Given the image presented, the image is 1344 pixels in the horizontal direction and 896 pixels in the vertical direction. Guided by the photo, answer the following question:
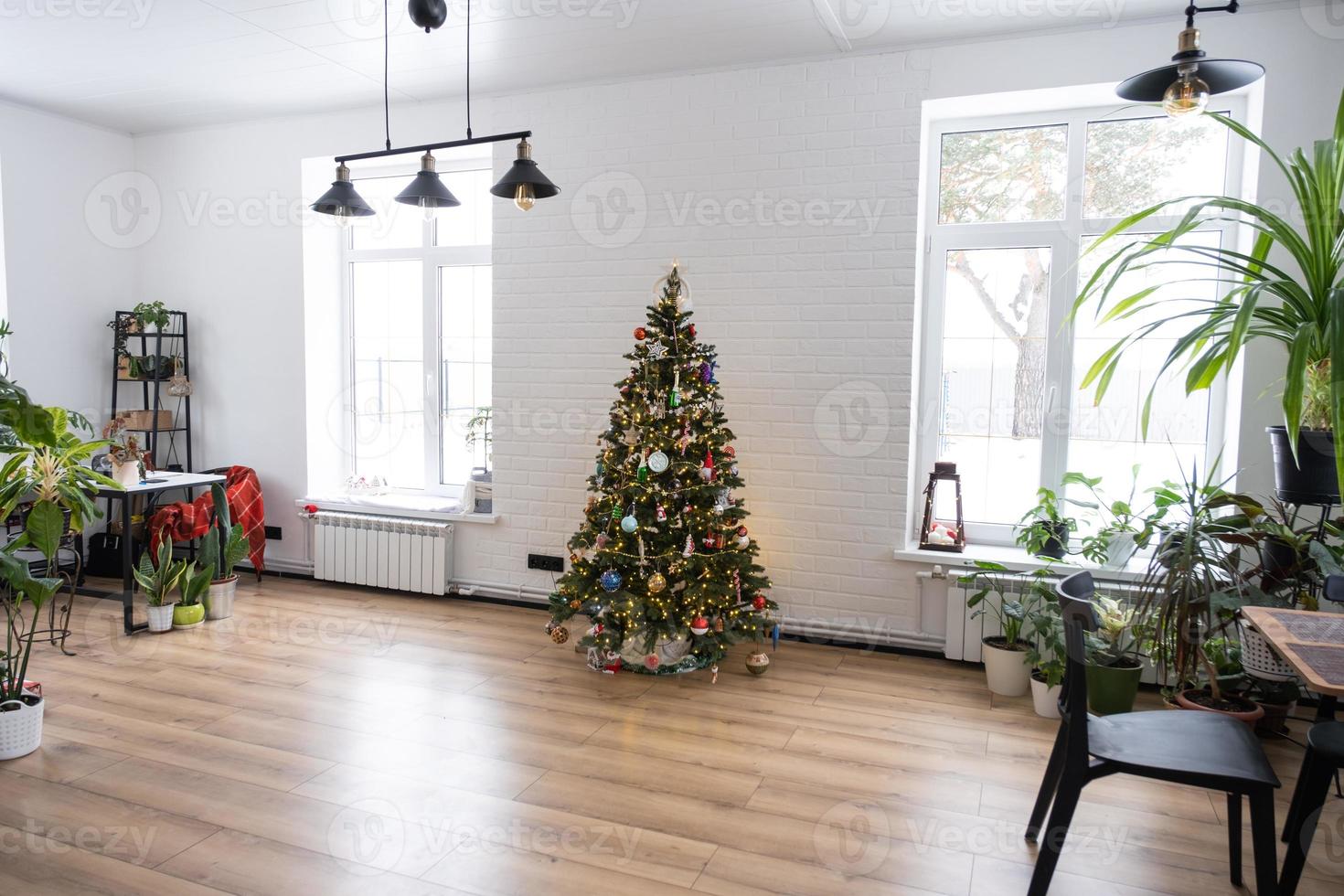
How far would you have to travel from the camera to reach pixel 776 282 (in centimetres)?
439

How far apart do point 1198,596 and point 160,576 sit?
480 centimetres

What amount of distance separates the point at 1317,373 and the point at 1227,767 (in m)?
1.47

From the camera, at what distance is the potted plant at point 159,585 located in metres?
4.48

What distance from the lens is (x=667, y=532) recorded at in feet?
12.9

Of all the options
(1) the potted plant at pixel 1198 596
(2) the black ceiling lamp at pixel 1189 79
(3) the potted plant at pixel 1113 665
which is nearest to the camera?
(2) the black ceiling lamp at pixel 1189 79

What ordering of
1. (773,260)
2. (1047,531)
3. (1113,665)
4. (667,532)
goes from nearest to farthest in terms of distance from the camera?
(1113,665)
(667,532)
(1047,531)
(773,260)

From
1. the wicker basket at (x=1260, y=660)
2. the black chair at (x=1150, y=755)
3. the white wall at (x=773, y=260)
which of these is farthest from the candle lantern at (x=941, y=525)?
the black chair at (x=1150, y=755)

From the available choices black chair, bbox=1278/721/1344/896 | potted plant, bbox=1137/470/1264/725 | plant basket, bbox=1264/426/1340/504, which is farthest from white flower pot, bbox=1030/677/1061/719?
black chair, bbox=1278/721/1344/896

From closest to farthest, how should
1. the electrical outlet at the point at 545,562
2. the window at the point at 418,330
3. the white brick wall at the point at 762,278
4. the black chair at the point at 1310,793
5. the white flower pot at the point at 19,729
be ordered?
the black chair at the point at 1310,793, the white flower pot at the point at 19,729, the white brick wall at the point at 762,278, the electrical outlet at the point at 545,562, the window at the point at 418,330

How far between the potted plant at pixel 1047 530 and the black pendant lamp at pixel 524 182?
105 inches

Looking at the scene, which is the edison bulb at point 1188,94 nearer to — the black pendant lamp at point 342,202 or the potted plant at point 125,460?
the black pendant lamp at point 342,202

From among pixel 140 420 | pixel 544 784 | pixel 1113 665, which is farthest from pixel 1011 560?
pixel 140 420

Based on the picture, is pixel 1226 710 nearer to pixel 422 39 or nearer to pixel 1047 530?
pixel 1047 530

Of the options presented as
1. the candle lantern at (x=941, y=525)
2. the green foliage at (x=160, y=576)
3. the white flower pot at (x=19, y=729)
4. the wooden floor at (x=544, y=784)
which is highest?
the candle lantern at (x=941, y=525)
